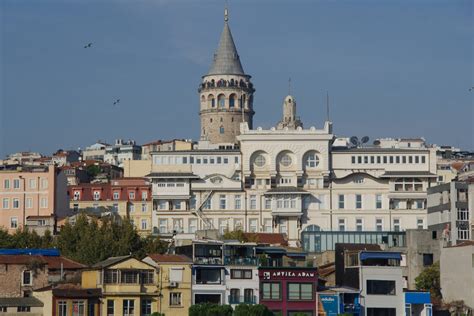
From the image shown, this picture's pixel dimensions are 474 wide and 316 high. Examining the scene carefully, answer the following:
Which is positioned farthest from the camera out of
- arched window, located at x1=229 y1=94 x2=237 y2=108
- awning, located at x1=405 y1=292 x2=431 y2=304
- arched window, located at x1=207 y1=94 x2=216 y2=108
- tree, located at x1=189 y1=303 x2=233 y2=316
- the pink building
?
arched window, located at x1=229 y1=94 x2=237 y2=108

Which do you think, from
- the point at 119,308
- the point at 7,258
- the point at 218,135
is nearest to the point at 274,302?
the point at 119,308

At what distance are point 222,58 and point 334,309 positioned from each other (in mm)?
105570

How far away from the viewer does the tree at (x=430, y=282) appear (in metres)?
91.9

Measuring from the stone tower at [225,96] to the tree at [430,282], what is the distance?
8601 centimetres

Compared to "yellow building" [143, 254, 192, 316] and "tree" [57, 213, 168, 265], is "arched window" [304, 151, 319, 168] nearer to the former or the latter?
"tree" [57, 213, 168, 265]

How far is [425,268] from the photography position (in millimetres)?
98625

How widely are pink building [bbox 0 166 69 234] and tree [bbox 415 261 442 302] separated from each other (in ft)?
167

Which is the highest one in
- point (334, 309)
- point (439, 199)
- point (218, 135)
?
point (218, 135)

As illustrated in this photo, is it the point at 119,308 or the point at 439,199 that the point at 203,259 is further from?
the point at 439,199

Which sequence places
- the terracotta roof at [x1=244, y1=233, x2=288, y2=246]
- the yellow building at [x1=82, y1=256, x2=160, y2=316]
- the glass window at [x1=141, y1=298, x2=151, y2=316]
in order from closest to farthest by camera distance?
the yellow building at [x1=82, y1=256, x2=160, y2=316], the glass window at [x1=141, y1=298, x2=151, y2=316], the terracotta roof at [x1=244, y1=233, x2=288, y2=246]

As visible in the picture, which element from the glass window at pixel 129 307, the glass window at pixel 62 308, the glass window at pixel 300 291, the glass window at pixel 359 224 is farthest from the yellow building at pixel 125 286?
the glass window at pixel 359 224

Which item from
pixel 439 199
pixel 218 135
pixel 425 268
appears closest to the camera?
pixel 425 268

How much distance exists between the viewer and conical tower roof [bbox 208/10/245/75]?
184 metres

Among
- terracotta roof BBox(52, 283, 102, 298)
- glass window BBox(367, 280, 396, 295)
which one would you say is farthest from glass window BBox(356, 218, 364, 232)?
terracotta roof BBox(52, 283, 102, 298)
